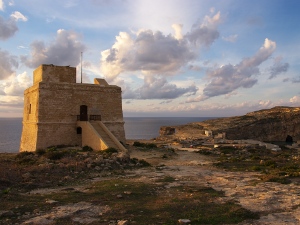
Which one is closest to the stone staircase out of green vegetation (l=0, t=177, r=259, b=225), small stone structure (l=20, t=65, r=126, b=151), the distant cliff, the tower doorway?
small stone structure (l=20, t=65, r=126, b=151)

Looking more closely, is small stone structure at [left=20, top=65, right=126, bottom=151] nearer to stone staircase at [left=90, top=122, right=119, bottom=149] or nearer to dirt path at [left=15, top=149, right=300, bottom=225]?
stone staircase at [left=90, top=122, right=119, bottom=149]

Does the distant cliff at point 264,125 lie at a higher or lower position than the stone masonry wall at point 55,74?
lower

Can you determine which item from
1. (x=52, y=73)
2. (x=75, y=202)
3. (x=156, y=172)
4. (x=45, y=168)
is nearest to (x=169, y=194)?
(x=75, y=202)

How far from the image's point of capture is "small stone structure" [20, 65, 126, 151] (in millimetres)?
23641

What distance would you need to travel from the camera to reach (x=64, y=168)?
44.4 ft

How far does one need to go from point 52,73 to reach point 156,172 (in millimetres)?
16506

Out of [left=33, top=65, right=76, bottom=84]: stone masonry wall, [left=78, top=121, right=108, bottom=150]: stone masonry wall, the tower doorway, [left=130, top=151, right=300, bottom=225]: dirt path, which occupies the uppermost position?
[left=33, top=65, right=76, bottom=84]: stone masonry wall

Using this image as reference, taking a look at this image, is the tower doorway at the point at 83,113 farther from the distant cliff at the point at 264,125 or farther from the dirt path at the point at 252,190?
the distant cliff at the point at 264,125

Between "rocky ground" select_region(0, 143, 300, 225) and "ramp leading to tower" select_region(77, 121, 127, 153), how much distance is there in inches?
277

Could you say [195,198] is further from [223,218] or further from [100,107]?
[100,107]

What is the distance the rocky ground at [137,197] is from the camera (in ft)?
22.9

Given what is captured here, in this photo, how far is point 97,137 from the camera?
22000 millimetres

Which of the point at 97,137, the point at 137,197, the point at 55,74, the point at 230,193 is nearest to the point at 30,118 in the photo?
the point at 55,74

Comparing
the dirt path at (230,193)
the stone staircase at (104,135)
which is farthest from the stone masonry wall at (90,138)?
the dirt path at (230,193)
